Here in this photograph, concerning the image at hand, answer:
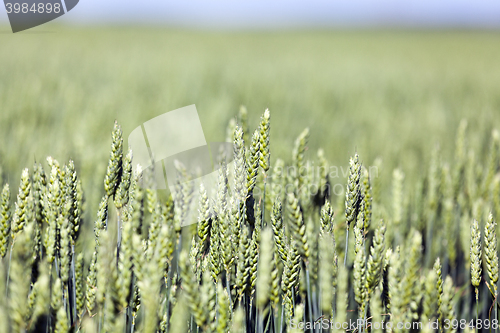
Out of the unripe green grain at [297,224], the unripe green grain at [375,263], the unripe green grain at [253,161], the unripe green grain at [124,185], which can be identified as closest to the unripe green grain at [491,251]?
the unripe green grain at [375,263]

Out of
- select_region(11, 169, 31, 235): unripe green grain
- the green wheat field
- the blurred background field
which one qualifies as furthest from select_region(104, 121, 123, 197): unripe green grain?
the blurred background field

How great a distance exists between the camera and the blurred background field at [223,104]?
1.94m

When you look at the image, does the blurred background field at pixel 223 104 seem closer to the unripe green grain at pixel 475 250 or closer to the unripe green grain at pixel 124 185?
the unripe green grain at pixel 475 250

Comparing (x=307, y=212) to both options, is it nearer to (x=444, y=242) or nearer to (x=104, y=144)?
(x=444, y=242)

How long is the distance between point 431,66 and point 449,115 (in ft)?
12.6

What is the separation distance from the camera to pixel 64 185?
2.34ft

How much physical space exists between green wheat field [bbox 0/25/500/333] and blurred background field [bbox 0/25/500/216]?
0.02m

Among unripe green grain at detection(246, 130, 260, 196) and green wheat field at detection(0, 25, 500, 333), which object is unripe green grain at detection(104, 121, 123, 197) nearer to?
green wheat field at detection(0, 25, 500, 333)

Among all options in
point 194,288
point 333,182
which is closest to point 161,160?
point 194,288

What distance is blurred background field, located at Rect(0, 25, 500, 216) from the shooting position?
6.38 feet

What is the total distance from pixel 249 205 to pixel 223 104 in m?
2.22

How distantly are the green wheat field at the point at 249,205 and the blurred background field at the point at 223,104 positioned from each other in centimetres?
2

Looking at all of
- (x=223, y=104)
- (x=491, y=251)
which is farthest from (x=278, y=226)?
(x=223, y=104)

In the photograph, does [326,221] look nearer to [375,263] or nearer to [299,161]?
[375,263]
